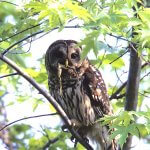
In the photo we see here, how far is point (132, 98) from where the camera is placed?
406 centimetres

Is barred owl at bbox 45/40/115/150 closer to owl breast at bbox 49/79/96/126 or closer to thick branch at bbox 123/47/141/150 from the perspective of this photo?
owl breast at bbox 49/79/96/126

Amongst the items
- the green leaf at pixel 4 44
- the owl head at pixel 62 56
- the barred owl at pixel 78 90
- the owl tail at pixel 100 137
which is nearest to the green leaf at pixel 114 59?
the barred owl at pixel 78 90

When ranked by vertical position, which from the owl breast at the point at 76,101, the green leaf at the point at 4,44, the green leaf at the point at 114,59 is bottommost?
the owl breast at the point at 76,101

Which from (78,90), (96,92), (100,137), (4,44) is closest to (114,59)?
(96,92)

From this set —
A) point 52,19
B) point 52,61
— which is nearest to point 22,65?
point 52,61

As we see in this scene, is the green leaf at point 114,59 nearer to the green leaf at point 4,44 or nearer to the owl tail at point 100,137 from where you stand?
the owl tail at point 100,137

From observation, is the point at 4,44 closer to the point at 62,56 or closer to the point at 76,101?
the point at 62,56

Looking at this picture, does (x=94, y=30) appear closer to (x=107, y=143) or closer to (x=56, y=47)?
(x=56, y=47)

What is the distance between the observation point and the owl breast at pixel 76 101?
4.32 m

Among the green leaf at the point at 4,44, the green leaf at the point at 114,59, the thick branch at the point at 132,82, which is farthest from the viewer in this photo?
the green leaf at the point at 114,59

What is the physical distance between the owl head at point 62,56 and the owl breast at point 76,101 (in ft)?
0.60

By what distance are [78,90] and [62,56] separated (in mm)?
371

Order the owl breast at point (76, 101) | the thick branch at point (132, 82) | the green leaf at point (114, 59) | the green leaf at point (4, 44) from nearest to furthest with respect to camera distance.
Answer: the green leaf at point (4, 44) → the thick branch at point (132, 82) → the owl breast at point (76, 101) → the green leaf at point (114, 59)

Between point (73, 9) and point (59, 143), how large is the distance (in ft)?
7.79
